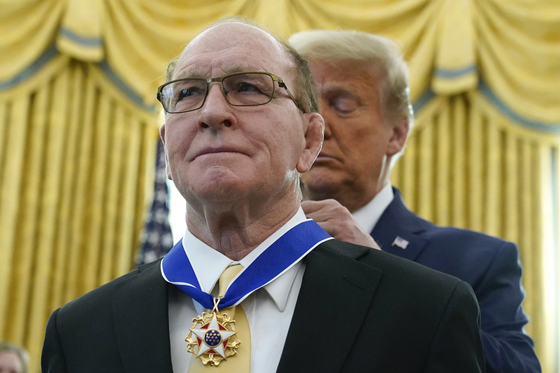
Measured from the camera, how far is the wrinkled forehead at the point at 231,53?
1602 mm

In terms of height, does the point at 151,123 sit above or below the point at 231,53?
below

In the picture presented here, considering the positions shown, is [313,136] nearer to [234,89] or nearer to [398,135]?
[234,89]

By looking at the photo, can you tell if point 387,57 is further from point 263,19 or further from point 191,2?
point 191,2

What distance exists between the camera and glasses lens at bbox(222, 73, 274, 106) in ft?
5.18

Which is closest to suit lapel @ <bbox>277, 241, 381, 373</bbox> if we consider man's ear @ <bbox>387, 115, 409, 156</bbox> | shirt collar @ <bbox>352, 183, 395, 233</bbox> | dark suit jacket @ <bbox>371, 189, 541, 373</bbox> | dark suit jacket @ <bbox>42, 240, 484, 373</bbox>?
dark suit jacket @ <bbox>42, 240, 484, 373</bbox>

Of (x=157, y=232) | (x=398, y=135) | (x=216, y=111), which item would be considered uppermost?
(x=216, y=111)

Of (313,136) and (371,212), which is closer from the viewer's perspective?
(313,136)

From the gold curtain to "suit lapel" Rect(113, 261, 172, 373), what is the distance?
4812mm

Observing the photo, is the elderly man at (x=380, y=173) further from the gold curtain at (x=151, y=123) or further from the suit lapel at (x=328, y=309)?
the gold curtain at (x=151, y=123)

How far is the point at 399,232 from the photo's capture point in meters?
2.45

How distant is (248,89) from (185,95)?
0.51 feet

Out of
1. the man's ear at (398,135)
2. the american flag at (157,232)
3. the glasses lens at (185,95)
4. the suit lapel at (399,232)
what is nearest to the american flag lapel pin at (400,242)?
the suit lapel at (399,232)

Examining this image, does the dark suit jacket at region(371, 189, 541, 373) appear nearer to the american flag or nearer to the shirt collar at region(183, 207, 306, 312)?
the shirt collar at region(183, 207, 306, 312)

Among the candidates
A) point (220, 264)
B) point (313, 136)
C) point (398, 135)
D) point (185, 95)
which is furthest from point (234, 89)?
point (398, 135)
